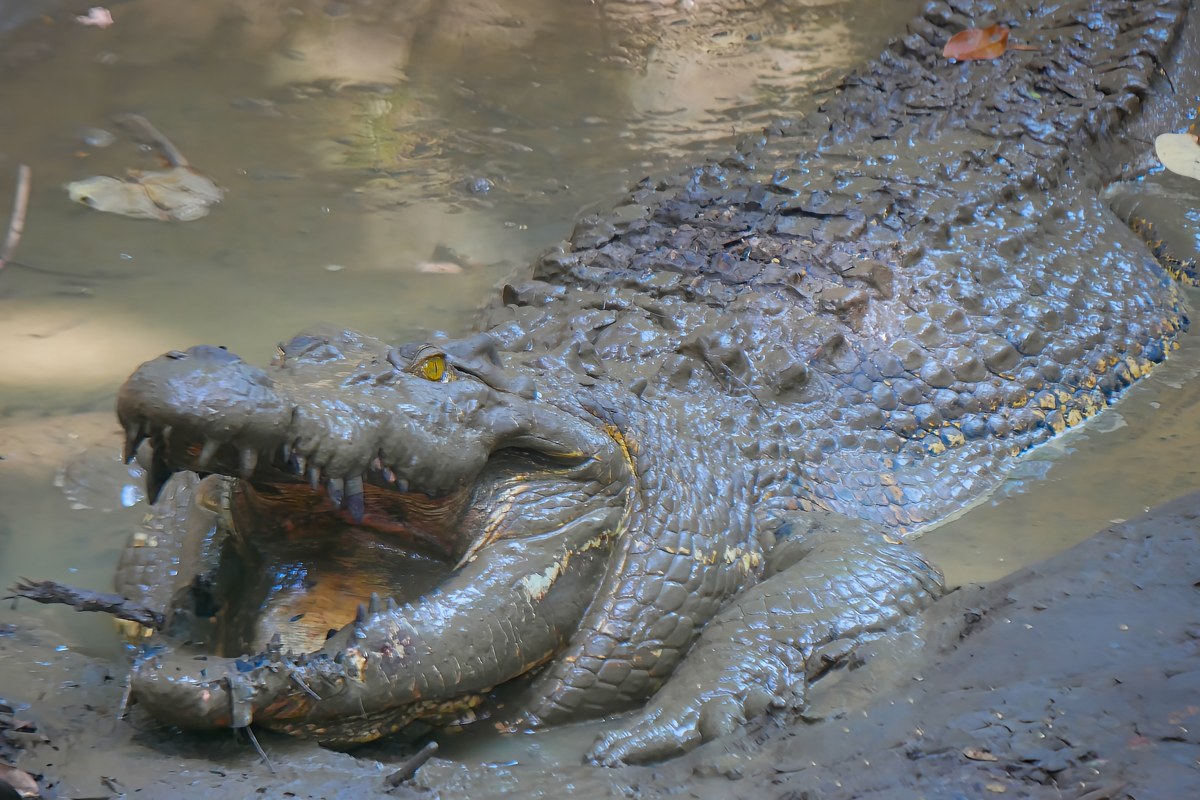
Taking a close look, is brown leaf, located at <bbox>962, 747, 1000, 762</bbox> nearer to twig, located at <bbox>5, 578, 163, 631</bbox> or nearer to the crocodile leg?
the crocodile leg

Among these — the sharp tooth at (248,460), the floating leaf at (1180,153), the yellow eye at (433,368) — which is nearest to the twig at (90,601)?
the sharp tooth at (248,460)

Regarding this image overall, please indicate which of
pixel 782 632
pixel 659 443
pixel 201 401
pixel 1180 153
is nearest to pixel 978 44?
pixel 1180 153

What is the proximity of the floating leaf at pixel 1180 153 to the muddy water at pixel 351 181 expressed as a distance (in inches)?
54.9

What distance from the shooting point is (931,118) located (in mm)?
5543

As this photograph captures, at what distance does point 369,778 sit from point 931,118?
444 cm

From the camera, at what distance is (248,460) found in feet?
7.57

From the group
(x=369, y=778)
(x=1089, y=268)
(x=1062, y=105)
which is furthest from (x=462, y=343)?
(x=1062, y=105)

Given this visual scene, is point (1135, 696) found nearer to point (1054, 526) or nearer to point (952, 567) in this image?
point (952, 567)

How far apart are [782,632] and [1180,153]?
446cm

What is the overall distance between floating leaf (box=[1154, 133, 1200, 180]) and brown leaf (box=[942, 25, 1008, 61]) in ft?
3.31

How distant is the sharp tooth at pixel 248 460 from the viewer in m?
2.30

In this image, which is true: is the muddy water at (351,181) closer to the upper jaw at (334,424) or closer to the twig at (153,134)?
the twig at (153,134)

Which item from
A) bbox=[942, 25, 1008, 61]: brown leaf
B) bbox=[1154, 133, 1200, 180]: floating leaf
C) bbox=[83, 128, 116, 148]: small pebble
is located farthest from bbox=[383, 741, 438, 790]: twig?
bbox=[1154, 133, 1200, 180]: floating leaf

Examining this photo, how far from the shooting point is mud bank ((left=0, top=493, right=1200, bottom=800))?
73.4 inches
